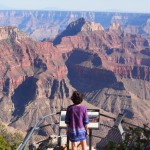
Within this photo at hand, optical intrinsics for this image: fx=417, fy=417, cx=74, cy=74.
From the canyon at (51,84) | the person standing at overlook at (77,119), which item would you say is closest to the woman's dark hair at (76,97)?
the person standing at overlook at (77,119)

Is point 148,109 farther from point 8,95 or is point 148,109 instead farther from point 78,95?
point 78,95

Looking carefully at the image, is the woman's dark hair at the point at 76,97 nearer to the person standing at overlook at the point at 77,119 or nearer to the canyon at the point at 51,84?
the person standing at overlook at the point at 77,119

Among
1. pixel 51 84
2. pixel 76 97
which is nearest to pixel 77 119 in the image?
pixel 76 97

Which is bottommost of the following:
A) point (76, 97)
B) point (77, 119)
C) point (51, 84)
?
point (51, 84)

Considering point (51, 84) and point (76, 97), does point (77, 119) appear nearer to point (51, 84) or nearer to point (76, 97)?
point (76, 97)

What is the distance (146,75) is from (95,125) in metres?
184

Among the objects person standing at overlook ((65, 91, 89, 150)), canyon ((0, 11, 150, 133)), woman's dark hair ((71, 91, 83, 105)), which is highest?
woman's dark hair ((71, 91, 83, 105))

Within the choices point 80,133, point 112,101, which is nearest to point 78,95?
point 80,133

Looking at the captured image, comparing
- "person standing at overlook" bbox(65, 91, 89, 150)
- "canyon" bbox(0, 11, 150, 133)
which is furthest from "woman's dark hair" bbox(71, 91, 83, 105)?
"canyon" bbox(0, 11, 150, 133)

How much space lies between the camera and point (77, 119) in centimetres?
1192

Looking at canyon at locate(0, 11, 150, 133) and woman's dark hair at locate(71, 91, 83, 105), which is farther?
canyon at locate(0, 11, 150, 133)

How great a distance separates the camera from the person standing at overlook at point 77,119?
467 inches

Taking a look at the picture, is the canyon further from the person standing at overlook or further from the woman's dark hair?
the woman's dark hair

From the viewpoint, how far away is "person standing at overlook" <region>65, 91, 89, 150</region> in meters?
11.9
